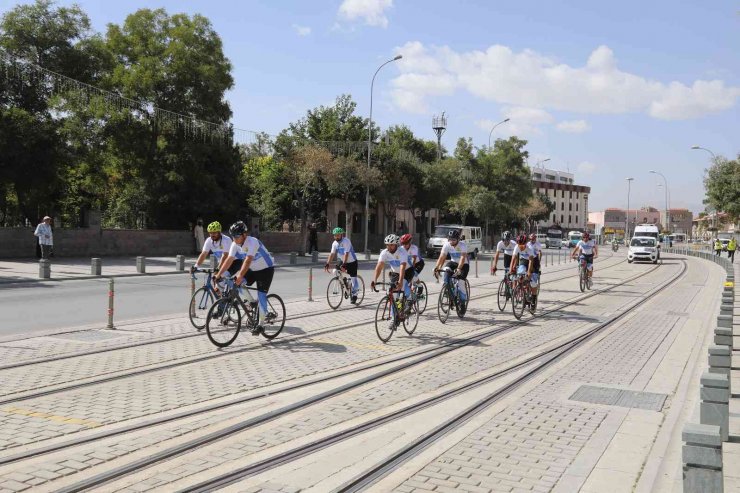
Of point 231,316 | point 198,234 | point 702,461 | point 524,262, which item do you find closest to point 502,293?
point 524,262

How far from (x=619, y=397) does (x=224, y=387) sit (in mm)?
4256

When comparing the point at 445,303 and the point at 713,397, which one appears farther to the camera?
the point at 445,303

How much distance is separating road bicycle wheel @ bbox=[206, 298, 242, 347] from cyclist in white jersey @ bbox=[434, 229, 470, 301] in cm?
466

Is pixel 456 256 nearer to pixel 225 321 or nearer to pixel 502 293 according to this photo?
pixel 502 293

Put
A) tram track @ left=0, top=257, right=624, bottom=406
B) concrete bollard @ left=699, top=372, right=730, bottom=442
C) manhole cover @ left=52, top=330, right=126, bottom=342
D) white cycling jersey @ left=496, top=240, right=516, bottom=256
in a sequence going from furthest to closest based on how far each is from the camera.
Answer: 1. white cycling jersey @ left=496, top=240, right=516, bottom=256
2. manhole cover @ left=52, top=330, right=126, bottom=342
3. tram track @ left=0, top=257, right=624, bottom=406
4. concrete bollard @ left=699, top=372, right=730, bottom=442

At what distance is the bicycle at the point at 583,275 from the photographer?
21.2 meters

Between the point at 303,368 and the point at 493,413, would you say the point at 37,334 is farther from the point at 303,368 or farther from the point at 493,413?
the point at 493,413

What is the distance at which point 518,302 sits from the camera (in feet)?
46.6

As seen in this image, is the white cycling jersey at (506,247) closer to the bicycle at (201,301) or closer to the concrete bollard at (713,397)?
the bicycle at (201,301)

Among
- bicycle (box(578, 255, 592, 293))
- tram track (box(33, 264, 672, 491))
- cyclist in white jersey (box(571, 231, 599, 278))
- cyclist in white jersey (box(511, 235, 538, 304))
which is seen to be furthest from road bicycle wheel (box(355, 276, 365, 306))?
bicycle (box(578, 255, 592, 293))

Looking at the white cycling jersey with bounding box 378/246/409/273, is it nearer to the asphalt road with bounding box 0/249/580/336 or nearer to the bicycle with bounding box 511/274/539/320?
the bicycle with bounding box 511/274/539/320

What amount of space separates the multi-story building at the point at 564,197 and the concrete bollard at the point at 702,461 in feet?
465

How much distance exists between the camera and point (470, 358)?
974cm

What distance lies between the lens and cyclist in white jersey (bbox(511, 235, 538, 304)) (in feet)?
47.2
